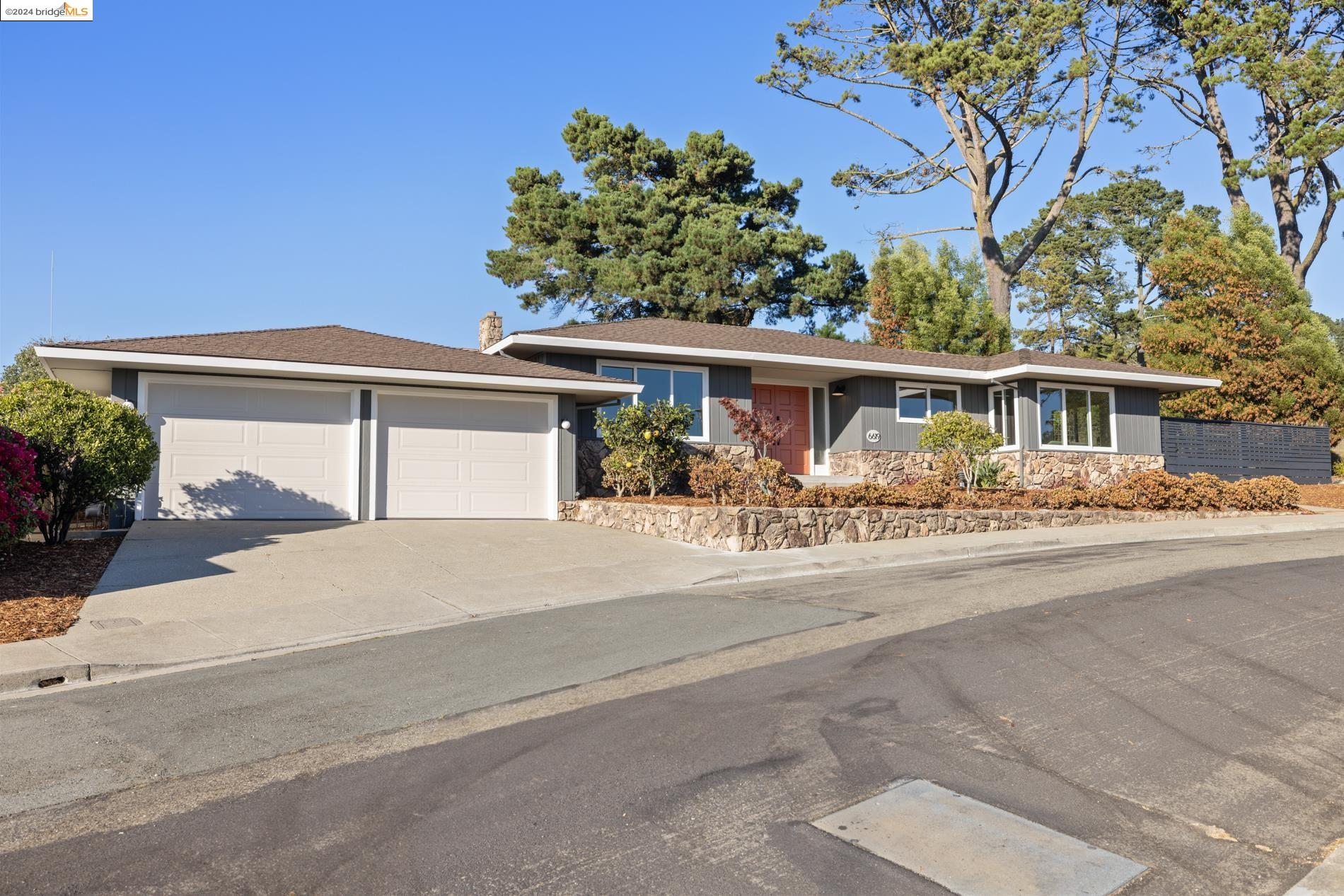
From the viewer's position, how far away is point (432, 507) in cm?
1666

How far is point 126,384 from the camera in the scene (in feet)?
48.3

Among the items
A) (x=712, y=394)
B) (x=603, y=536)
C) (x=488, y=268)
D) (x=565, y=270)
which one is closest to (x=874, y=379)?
(x=712, y=394)

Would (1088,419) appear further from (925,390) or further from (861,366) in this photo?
(861,366)

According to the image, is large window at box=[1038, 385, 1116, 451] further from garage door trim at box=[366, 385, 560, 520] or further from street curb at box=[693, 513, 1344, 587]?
garage door trim at box=[366, 385, 560, 520]

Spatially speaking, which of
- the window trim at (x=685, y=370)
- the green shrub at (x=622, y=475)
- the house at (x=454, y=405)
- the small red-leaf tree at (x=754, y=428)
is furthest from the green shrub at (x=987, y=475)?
the green shrub at (x=622, y=475)

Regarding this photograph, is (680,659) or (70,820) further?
(680,659)

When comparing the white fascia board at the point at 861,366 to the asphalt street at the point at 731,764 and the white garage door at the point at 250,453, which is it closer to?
the white garage door at the point at 250,453

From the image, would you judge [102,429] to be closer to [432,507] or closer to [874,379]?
[432,507]

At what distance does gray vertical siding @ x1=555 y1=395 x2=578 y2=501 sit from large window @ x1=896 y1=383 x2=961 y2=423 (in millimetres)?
9208

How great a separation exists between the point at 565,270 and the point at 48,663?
28837 mm

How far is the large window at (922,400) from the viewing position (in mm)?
23375

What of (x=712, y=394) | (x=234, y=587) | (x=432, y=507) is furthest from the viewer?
(x=712, y=394)

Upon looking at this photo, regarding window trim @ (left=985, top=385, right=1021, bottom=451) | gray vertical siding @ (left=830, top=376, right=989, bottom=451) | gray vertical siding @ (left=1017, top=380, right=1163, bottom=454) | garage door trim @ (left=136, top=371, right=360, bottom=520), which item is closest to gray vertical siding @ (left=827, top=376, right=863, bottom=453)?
gray vertical siding @ (left=830, top=376, right=989, bottom=451)

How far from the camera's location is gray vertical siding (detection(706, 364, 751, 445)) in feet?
67.1
